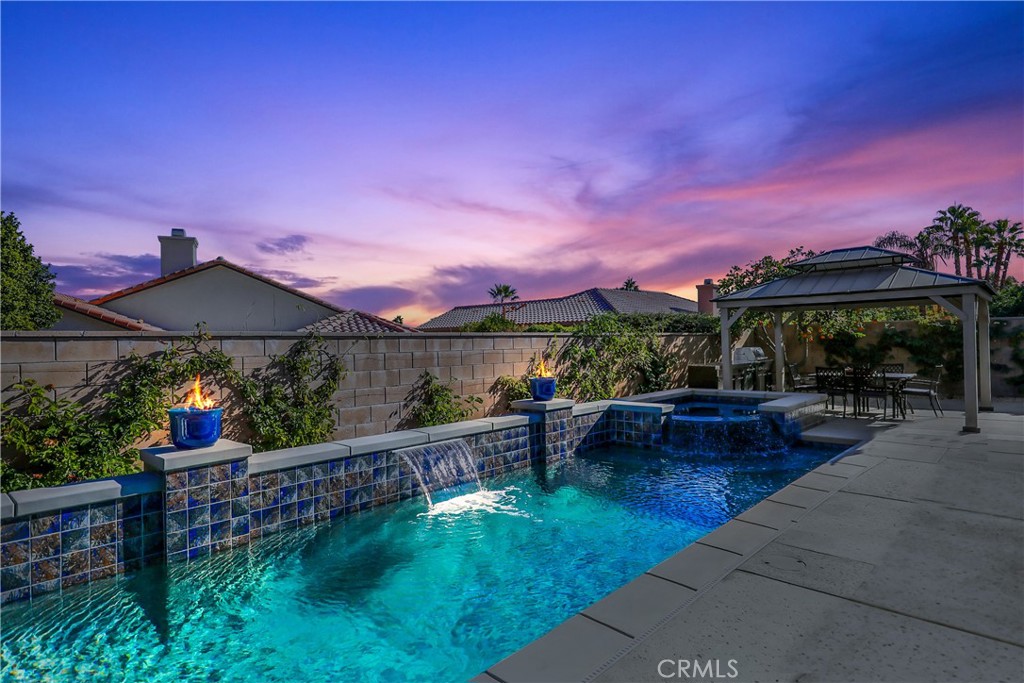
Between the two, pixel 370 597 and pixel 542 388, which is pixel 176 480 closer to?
pixel 370 597

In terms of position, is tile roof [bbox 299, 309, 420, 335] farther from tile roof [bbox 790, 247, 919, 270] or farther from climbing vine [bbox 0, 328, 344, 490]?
tile roof [bbox 790, 247, 919, 270]

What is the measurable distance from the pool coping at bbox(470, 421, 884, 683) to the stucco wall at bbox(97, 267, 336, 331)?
32.6ft

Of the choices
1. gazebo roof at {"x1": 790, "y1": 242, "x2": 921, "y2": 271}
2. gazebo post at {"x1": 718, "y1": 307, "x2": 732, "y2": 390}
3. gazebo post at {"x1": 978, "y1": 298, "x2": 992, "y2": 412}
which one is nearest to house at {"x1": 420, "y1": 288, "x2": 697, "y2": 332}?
gazebo post at {"x1": 718, "y1": 307, "x2": 732, "y2": 390}

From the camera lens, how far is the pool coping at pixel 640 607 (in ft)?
5.93

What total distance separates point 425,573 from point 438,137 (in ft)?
21.9

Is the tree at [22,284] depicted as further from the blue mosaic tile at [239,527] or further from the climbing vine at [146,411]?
the blue mosaic tile at [239,527]

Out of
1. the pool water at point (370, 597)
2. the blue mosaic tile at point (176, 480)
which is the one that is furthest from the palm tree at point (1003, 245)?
the blue mosaic tile at point (176, 480)

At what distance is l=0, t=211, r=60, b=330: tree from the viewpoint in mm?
7555

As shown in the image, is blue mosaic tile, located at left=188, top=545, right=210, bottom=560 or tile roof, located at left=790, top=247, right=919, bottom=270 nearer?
blue mosaic tile, located at left=188, top=545, right=210, bottom=560

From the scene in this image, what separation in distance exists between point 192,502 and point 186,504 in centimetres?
4

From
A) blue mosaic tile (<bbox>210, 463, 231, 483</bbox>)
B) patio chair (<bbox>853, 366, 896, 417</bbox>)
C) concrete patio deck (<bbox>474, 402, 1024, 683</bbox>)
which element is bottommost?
concrete patio deck (<bbox>474, 402, 1024, 683</bbox>)

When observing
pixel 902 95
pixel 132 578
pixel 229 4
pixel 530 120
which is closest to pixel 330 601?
pixel 132 578

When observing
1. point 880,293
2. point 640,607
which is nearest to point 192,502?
point 640,607

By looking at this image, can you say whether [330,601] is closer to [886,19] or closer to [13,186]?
[13,186]
